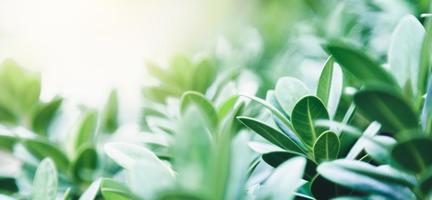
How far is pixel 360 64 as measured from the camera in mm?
477

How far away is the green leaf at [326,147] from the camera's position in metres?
0.52

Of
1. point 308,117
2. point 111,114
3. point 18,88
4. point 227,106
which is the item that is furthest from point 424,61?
point 18,88

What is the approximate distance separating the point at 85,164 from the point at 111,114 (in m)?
0.20

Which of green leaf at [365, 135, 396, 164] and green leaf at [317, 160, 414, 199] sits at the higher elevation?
green leaf at [365, 135, 396, 164]

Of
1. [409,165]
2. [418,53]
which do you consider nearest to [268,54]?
[418,53]

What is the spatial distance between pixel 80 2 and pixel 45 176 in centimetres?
256

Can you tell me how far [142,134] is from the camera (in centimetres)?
71

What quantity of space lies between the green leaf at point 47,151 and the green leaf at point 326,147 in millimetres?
447

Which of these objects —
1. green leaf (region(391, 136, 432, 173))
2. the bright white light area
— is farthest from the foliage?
the bright white light area

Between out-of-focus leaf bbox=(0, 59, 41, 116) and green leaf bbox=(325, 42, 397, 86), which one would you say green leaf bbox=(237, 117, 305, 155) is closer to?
green leaf bbox=(325, 42, 397, 86)

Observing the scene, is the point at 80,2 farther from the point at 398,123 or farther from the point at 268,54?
the point at 398,123

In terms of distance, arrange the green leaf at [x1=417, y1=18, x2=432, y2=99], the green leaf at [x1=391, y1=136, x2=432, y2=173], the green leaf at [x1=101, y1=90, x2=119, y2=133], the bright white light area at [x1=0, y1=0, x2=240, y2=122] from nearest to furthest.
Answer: the green leaf at [x1=391, y1=136, x2=432, y2=173] < the green leaf at [x1=417, y1=18, x2=432, y2=99] < the green leaf at [x1=101, y1=90, x2=119, y2=133] < the bright white light area at [x1=0, y1=0, x2=240, y2=122]

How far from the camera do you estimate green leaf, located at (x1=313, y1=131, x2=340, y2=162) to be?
0.52m

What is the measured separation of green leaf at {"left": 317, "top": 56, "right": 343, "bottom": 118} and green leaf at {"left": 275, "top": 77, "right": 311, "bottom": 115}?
0.11 feet
